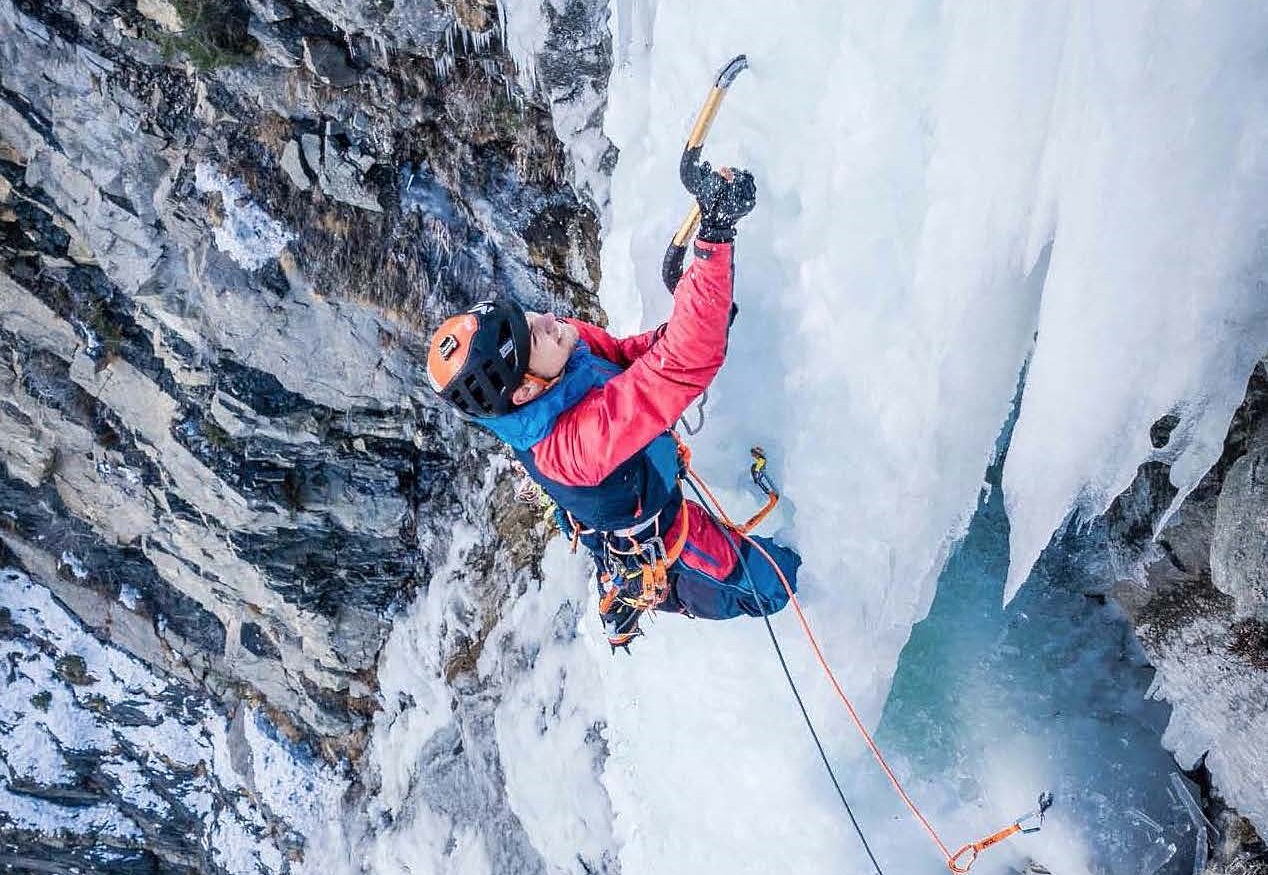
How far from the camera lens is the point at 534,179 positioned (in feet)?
17.3

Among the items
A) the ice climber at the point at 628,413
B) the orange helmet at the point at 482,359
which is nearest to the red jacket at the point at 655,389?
the ice climber at the point at 628,413

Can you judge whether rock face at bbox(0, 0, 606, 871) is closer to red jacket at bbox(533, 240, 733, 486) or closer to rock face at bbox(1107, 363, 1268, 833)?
red jacket at bbox(533, 240, 733, 486)

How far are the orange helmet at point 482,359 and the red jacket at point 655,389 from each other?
22 cm

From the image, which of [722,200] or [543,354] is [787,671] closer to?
[543,354]

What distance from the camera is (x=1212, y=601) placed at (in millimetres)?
2936

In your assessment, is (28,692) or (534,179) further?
(28,692)

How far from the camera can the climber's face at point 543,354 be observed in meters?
2.60

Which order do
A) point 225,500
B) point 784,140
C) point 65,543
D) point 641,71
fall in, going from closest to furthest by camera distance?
point 784,140 → point 641,71 → point 225,500 → point 65,543

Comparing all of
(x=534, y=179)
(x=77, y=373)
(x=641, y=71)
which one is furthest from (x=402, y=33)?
(x=77, y=373)

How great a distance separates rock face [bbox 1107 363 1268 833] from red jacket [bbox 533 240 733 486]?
1.52 metres

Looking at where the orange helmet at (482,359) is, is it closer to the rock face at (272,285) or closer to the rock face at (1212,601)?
the rock face at (1212,601)

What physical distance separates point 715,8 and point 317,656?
24.6 ft

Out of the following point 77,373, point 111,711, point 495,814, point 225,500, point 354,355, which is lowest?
point 111,711

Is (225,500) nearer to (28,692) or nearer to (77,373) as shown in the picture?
→ (77,373)
